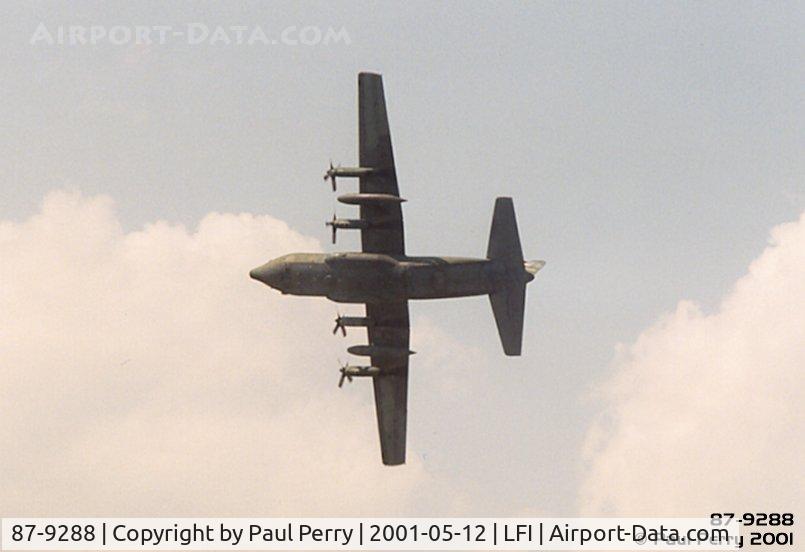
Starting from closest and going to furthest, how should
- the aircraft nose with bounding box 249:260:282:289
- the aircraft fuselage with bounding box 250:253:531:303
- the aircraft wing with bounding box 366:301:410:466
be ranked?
the aircraft fuselage with bounding box 250:253:531:303
the aircraft nose with bounding box 249:260:282:289
the aircraft wing with bounding box 366:301:410:466

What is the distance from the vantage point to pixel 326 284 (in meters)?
49.3

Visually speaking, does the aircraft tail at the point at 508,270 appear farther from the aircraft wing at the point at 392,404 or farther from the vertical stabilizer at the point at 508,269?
the aircraft wing at the point at 392,404

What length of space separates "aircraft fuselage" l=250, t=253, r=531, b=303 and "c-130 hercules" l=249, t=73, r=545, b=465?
0.05 metres

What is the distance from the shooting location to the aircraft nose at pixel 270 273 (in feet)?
163

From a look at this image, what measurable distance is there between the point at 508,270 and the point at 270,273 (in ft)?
36.4

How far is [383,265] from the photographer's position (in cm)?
4928

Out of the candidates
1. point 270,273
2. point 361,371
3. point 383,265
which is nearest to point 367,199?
point 383,265

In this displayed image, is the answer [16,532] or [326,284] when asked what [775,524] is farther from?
[16,532]

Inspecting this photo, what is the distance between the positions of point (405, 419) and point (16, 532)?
19780mm

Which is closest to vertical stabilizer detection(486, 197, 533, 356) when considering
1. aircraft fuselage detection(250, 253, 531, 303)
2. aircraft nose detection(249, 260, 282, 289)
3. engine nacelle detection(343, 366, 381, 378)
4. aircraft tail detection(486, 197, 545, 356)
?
aircraft tail detection(486, 197, 545, 356)

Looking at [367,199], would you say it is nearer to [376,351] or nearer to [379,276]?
[379,276]

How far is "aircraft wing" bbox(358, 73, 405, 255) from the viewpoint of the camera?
50.1 meters

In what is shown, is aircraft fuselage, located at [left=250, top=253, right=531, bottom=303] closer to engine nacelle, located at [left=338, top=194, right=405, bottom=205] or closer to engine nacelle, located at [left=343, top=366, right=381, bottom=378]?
engine nacelle, located at [left=338, top=194, right=405, bottom=205]

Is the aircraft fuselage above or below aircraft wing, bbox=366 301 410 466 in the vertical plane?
above
